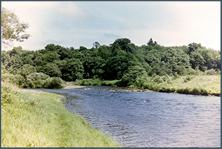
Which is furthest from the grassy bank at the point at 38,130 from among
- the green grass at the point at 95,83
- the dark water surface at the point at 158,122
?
the green grass at the point at 95,83

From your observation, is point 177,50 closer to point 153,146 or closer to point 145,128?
point 145,128

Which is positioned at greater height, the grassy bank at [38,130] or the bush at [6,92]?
the bush at [6,92]

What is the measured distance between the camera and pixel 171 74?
110375 mm

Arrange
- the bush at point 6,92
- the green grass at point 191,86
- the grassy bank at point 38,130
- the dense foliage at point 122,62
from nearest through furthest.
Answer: the grassy bank at point 38,130
the bush at point 6,92
the green grass at point 191,86
the dense foliage at point 122,62

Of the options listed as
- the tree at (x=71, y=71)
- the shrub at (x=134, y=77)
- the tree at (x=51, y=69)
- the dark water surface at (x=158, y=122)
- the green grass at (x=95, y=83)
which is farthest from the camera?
the tree at (x=71, y=71)

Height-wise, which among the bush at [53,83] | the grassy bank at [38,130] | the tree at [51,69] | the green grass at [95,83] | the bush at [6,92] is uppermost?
the bush at [6,92]

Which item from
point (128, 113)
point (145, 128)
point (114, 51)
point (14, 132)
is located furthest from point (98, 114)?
point (114, 51)

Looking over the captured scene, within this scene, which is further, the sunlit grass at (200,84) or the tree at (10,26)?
the sunlit grass at (200,84)

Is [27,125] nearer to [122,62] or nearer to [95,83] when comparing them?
[95,83]

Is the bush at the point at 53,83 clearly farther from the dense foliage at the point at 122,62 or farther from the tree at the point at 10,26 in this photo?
the tree at the point at 10,26

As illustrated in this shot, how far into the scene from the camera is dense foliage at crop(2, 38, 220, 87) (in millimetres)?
110188

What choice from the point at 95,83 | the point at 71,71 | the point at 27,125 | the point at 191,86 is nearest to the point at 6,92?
the point at 27,125

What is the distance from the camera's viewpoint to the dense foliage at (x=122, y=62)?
110188mm

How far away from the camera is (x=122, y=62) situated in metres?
116
